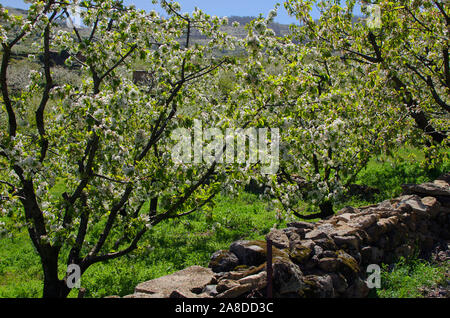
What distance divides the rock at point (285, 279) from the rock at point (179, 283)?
1045 mm

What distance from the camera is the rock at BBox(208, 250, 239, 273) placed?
21.5 ft

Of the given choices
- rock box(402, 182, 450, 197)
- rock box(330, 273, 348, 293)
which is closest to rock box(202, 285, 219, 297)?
rock box(330, 273, 348, 293)

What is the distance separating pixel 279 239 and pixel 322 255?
2.94 feet

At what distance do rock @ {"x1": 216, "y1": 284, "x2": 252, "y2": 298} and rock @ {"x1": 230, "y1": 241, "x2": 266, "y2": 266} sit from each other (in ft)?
3.33

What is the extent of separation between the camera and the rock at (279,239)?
6.98m

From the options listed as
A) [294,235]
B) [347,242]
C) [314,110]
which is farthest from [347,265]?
[314,110]

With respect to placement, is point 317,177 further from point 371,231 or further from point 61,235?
point 61,235

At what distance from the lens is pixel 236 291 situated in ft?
17.5

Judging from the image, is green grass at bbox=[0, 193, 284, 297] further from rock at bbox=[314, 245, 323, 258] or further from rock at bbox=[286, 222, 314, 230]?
rock at bbox=[314, 245, 323, 258]

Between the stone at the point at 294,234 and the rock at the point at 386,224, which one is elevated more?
the rock at the point at 386,224

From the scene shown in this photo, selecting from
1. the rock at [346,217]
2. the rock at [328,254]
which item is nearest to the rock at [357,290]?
the rock at [328,254]

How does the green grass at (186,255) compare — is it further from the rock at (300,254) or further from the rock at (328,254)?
the rock at (300,254)

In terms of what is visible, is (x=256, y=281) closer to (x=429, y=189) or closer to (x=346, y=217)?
(x=346, y=217)

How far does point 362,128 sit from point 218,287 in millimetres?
7551
